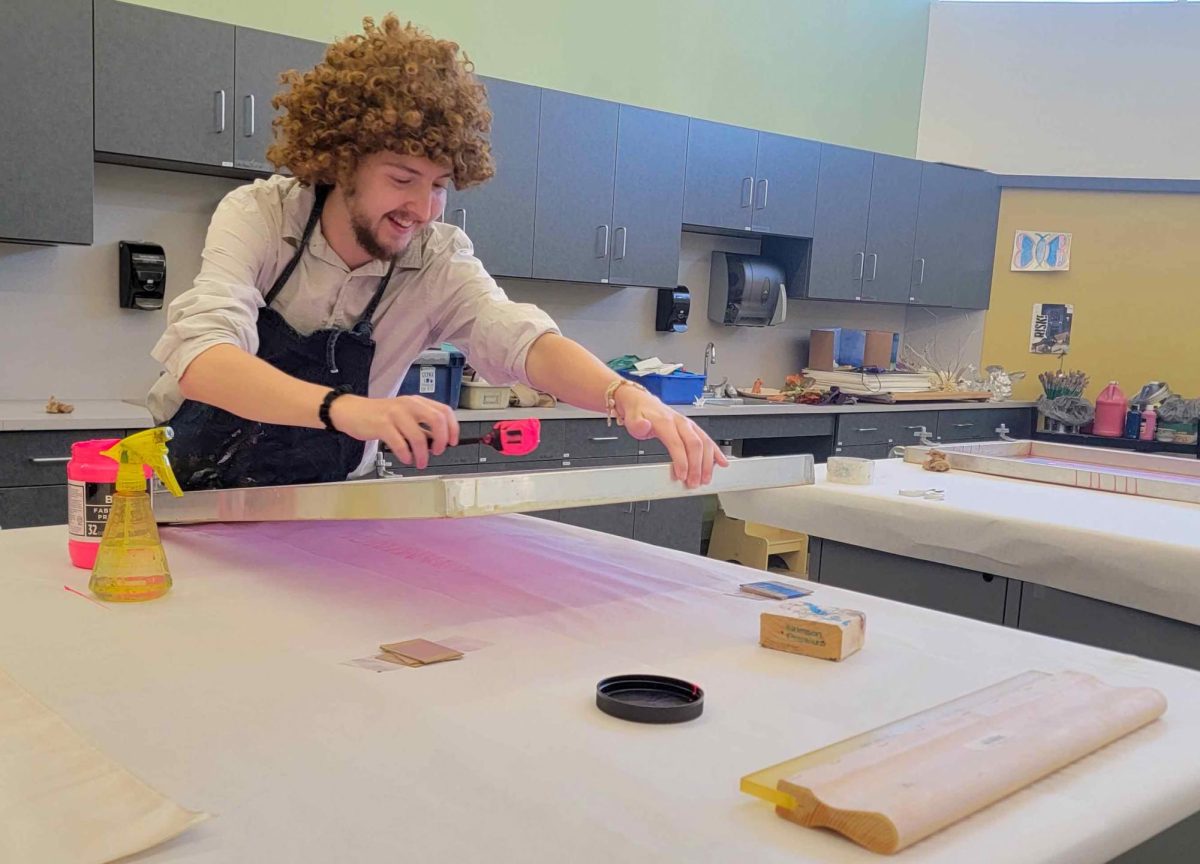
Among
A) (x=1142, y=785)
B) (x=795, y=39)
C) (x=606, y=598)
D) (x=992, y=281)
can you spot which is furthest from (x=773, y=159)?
(x=1142, y=785)

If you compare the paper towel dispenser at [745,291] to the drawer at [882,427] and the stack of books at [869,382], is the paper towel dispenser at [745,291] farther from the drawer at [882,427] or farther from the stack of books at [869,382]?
the drawer at [882,427]

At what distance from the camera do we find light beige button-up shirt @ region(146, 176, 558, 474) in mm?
1711

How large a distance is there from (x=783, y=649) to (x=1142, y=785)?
1.46 ft

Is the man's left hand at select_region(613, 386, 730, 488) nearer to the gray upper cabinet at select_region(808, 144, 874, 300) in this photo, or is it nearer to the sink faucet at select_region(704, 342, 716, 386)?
the sink faucet at select_region(704, 342, 716, 386)

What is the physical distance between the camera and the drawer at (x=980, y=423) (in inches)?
243

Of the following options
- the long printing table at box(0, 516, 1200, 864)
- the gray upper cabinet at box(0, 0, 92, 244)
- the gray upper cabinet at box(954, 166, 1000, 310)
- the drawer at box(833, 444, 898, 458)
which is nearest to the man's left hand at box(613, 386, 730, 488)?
the long printing table at box(0, 516, 1200, 864)

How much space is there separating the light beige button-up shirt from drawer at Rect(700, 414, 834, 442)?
2957 mm

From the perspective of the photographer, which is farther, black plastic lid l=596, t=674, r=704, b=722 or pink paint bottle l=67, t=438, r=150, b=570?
pink paint bottle l=67, t=438, r=150, b=570

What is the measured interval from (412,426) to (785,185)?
4543mm

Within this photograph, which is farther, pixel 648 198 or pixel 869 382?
pixel 869 382

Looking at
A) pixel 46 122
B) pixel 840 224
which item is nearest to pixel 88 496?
pixel 46 122

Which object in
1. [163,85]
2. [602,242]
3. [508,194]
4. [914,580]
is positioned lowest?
[914,580]

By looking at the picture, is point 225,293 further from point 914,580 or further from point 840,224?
point 840,224

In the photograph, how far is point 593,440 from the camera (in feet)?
15.2
